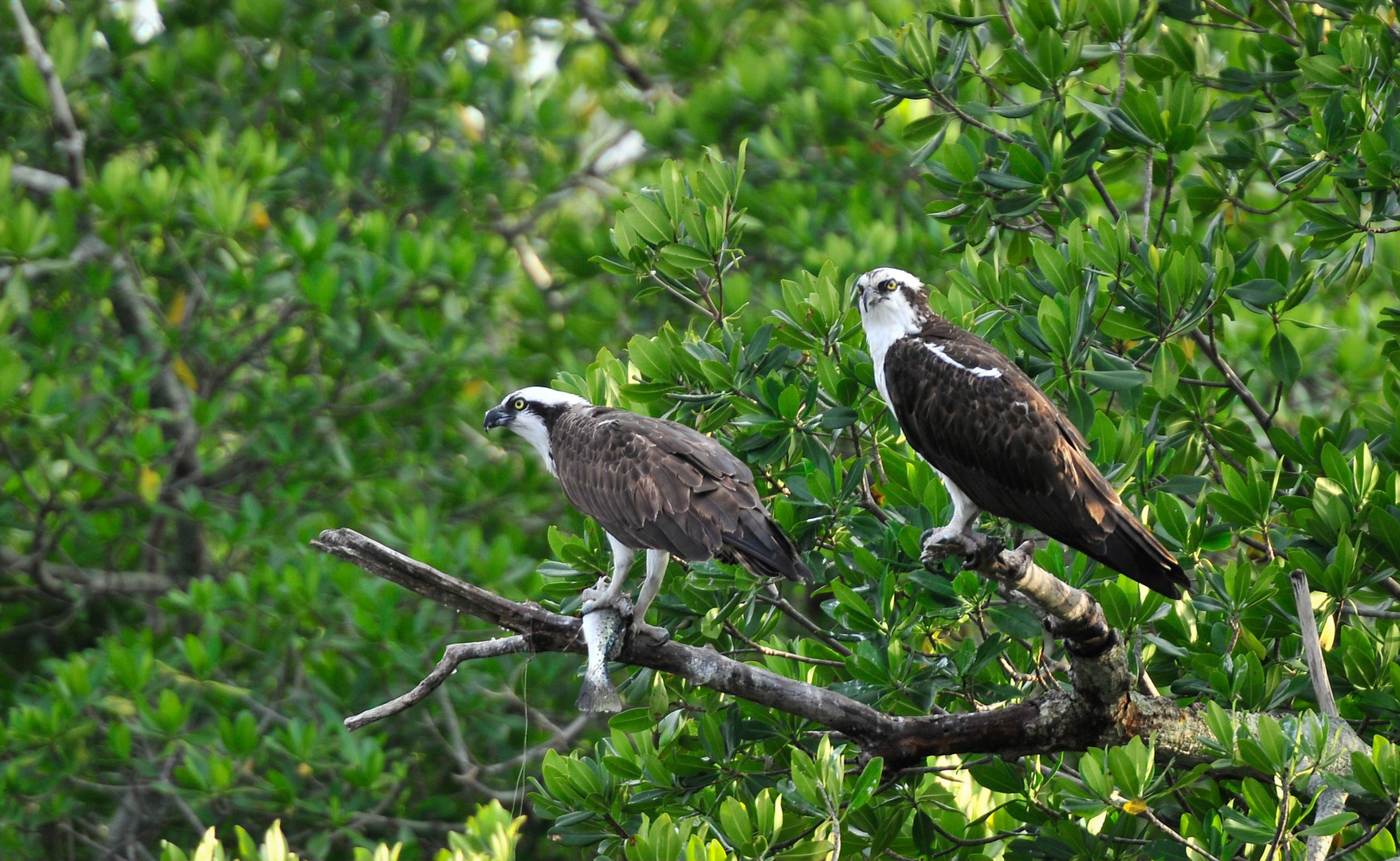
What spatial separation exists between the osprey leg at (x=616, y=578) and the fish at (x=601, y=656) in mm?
44

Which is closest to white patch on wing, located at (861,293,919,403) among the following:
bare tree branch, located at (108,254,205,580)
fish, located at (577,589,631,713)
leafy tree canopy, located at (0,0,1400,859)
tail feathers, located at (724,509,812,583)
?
leafy tree canopy, located at (0,0,1400,859)

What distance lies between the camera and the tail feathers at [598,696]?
393 cm

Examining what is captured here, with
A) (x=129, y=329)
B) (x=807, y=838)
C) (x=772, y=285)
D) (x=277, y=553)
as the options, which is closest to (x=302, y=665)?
(x=277, y=553)

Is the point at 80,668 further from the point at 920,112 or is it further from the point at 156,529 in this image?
the point at 920,112

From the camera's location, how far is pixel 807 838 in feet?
12.8

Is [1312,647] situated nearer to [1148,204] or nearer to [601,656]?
[1148,204]

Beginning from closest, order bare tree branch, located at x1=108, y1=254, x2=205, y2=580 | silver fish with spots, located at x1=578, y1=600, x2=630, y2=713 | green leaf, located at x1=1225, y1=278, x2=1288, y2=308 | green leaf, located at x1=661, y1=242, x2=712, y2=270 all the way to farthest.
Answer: silver fish with spots, located at x1=578, y1=600, x2=630, y2=713 → green leaf, located at x1=1225, y1=278, x2=1288, y2=308 → green leaf, located at x1=661, y1=242, x2=712, y2=270 → bare tree branch, located at x1=108, y1=254, x2=205, y2=580

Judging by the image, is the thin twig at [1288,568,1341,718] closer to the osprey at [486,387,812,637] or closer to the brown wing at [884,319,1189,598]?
the brown wing at [884,319,1189,598]

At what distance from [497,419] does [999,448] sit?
2.34m

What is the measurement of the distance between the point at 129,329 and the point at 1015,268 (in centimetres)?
648

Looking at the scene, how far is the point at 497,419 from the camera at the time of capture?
5.70m

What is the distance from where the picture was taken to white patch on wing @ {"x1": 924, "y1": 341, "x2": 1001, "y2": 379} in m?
→ 4.43

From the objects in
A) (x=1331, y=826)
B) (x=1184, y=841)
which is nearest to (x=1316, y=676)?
(x=1331, y=826)

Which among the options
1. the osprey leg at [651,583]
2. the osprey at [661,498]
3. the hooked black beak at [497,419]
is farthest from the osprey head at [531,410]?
the osprey leg at [651,583]
